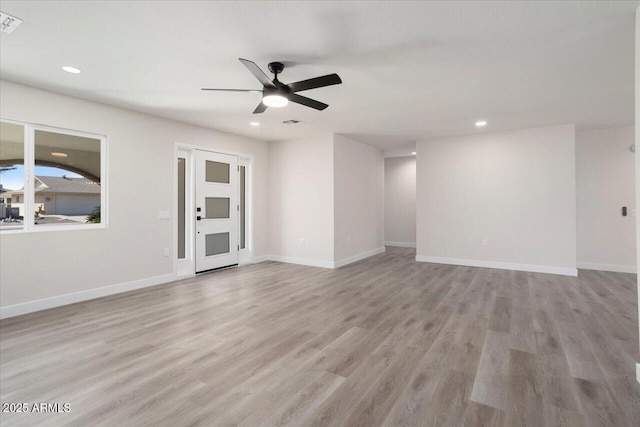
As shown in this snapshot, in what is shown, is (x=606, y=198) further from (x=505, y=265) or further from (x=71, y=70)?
(x=71, y=70)

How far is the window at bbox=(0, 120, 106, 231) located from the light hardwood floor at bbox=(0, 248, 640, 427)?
3.83 ft

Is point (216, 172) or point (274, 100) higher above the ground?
point (274, 100)

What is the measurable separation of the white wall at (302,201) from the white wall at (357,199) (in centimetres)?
20

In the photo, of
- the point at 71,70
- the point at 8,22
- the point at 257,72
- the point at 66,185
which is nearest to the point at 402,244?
the point at 257,72

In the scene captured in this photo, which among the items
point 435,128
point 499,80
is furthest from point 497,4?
point 435,128

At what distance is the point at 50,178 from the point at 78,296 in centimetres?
157

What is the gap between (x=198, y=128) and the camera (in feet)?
18.2

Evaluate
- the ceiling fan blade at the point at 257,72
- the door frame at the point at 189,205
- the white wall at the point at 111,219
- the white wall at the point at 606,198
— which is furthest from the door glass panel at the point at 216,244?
the white wall at the point at 606,198

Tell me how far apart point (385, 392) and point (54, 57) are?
4.13 m

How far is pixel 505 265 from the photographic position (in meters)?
5.95

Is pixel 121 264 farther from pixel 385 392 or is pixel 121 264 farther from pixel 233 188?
pixel 385 392

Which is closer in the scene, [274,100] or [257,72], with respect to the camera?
[257,72]

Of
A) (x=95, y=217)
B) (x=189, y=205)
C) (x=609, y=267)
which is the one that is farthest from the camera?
(x=609, y=267)

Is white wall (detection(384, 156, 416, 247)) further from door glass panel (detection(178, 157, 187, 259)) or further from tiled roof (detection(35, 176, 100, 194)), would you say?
tiled roof (detection(35, 176, 100, 194))
